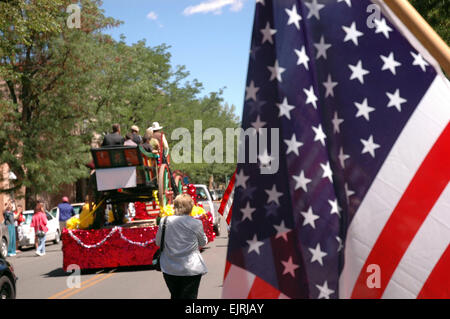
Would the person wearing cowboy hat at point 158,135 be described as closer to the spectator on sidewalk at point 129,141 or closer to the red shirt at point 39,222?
the spectator on sidewalk at point 129,141

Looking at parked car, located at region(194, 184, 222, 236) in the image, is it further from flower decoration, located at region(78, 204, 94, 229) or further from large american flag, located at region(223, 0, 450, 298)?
large american flag, located at region(223, 0, 450, 298)

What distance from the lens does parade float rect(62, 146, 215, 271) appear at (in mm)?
13680

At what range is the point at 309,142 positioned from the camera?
9.19 feet

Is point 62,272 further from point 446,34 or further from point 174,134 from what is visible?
point 174,134

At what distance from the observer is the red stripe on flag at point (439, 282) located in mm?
2654

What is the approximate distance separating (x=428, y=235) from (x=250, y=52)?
114cm

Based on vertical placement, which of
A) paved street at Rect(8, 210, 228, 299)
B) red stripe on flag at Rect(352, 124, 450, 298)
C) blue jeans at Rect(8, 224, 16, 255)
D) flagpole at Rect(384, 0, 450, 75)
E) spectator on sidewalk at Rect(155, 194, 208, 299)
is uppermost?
flagpole at Rect(384, 0, 450, 75)

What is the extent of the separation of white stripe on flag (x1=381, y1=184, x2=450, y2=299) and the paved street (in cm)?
731

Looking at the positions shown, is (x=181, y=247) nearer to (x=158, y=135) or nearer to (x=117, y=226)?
(x=158, y=135)

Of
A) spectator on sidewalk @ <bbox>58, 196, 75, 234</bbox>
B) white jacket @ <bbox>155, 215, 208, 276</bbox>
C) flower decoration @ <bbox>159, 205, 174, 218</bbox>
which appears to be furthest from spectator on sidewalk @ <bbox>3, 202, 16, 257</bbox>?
white jacket @ <bbox>155, 215, 208, 276</bbox>

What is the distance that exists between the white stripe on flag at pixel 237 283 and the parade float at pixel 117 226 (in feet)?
36.0

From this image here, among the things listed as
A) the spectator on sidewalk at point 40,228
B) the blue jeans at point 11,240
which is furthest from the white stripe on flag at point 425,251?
the blue jeans at point 11,240

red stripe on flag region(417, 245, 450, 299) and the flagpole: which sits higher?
the flagpole

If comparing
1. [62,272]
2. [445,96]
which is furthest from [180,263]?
[62,272]
